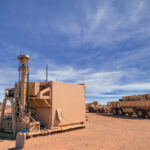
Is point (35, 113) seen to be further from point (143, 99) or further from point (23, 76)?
point (143, 99)

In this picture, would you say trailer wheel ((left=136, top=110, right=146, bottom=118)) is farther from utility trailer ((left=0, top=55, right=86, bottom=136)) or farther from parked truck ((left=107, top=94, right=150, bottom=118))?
utility trailer ((left=0, top=55, right=86, bottom=136))

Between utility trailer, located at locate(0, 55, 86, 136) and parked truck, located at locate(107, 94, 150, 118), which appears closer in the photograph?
utility trailer, located at locate(0, 55, 86, 136)

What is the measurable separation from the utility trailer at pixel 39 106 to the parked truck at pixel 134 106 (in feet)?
52.3

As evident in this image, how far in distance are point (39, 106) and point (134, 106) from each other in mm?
19397

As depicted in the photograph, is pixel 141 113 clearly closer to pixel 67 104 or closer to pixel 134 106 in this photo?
pixel 134 106

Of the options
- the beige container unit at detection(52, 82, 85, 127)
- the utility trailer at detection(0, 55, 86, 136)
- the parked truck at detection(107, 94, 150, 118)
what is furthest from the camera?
the parked truck at detection(107, 94, 150, 118)

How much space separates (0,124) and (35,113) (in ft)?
7.69

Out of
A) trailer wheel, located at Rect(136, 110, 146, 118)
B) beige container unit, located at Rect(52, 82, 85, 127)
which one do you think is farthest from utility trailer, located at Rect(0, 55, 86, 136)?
trailer wheel, located at Rect(136, 110, 146, 118)

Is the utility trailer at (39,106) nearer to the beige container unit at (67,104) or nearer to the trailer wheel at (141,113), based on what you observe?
the beige container unit at (67,104)

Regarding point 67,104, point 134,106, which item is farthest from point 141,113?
point 67,104

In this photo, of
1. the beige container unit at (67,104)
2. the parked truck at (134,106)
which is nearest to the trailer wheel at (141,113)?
the parked truck at (134,106)

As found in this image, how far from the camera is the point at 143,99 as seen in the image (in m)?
25.5

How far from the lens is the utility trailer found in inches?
394

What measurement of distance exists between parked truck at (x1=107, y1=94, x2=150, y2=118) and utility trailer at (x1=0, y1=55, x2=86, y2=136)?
15930 millimetres
